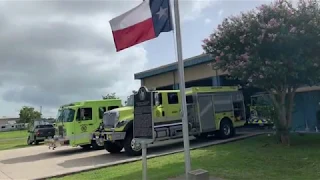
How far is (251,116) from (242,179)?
14.1m

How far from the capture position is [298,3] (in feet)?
44.7

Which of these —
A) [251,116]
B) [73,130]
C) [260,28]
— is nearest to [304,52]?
[260,28]

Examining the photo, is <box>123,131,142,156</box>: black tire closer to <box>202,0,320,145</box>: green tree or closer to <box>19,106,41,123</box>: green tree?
<box>202,0,320,145</box>: green tree

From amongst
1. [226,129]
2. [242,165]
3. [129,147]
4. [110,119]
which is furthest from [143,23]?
[226,129]

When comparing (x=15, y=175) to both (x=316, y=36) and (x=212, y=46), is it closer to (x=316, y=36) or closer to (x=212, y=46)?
(x=212, y=46)

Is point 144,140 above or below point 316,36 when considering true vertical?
below

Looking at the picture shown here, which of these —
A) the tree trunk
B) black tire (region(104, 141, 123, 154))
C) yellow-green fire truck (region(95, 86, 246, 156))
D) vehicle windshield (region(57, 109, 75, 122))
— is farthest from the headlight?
the tree trunk

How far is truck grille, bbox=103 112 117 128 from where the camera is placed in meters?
15.5

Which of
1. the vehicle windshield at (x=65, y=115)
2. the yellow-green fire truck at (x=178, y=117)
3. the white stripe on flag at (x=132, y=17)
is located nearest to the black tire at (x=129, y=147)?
the yellow-green fire truck at (x=178, y=117)

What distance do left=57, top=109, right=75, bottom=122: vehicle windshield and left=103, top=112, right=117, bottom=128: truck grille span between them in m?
2.67

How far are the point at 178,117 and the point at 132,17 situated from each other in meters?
8.65

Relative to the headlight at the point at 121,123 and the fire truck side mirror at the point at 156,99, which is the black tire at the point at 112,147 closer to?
the headlight at the point at 121,123

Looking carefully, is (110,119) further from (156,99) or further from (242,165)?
(242,165)

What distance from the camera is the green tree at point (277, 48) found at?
12820 millimetres
